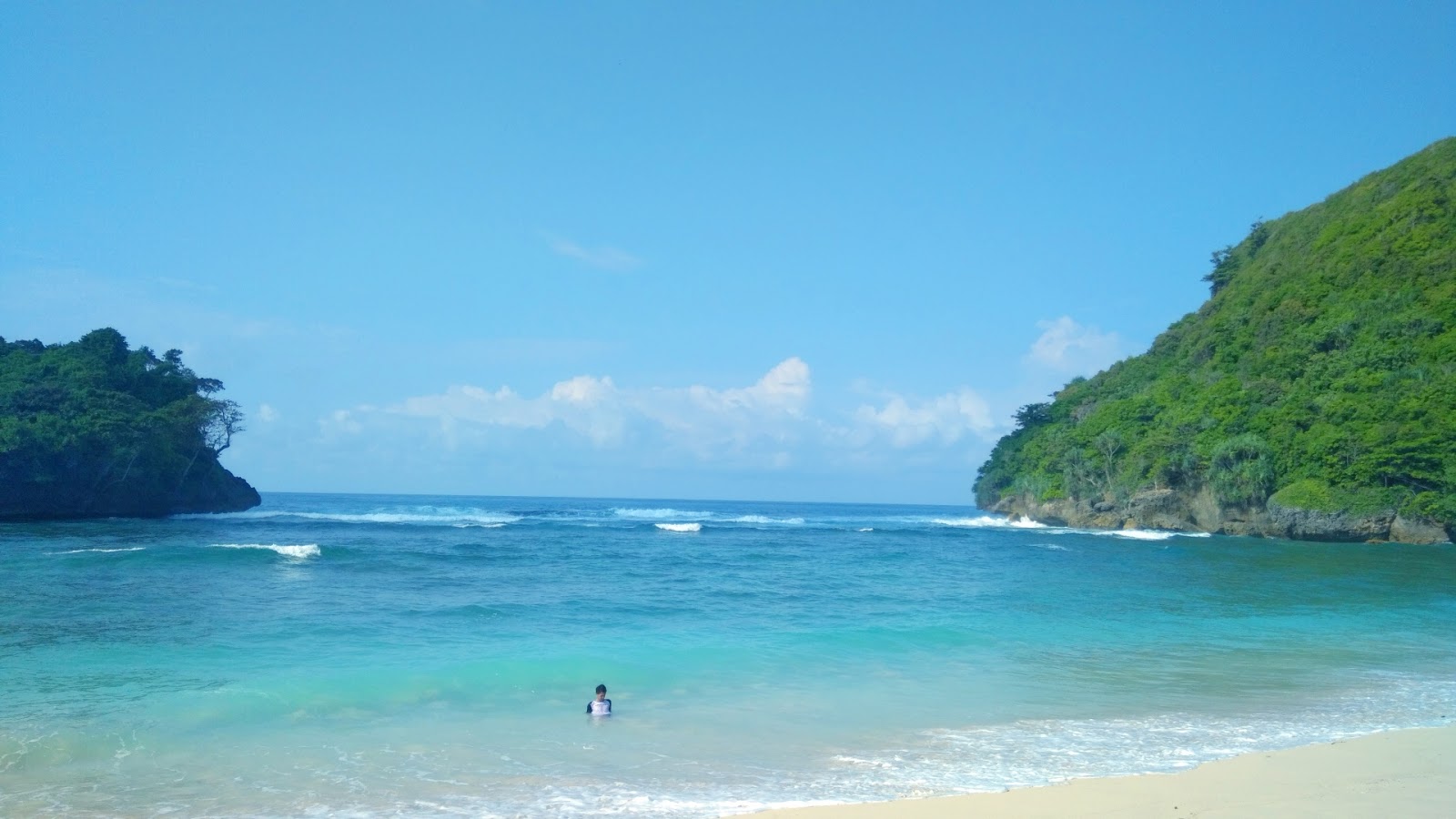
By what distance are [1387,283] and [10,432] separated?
3058 inches

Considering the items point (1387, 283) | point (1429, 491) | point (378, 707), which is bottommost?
point (378, 707)

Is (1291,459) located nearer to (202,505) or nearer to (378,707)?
(378,707)

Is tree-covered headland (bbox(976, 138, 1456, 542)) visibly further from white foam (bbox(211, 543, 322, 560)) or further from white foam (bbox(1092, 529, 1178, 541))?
white foam (bbox(211, 543, 322, 560))

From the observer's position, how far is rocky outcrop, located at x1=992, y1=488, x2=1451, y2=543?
42062 millimetres

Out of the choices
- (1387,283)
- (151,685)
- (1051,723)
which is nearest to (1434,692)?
(1051,723)

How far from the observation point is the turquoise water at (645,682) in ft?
26.1

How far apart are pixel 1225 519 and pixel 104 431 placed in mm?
63720

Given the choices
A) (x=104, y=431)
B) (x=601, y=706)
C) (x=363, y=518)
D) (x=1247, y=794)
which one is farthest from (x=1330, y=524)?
(x=104, y=431)

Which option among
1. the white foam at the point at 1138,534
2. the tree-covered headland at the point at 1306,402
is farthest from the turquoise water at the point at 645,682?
the white foam at the point at 1138,534

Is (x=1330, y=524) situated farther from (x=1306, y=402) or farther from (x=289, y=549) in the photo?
(x=289, y=549)

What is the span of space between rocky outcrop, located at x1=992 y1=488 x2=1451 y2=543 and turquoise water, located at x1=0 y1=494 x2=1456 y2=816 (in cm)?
1911

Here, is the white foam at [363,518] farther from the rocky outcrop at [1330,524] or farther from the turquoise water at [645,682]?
the rocky outcrop at [1330,524]

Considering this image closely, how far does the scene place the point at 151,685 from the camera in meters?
11.3

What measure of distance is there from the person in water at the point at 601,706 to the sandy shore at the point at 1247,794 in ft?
12.1
